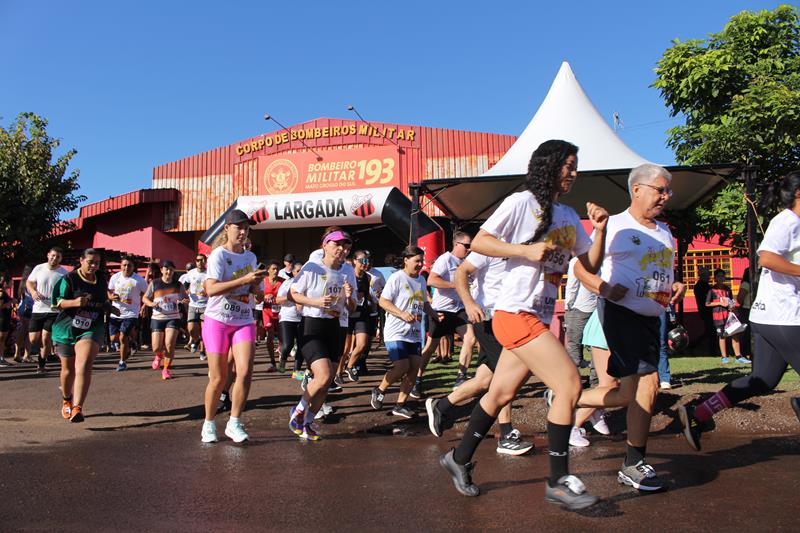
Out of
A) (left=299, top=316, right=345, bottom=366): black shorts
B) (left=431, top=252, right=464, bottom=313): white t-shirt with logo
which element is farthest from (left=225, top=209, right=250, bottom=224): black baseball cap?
(left=431, top=252, right=464, bottom=313): white t-shirt with logo

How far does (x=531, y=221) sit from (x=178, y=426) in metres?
4.77

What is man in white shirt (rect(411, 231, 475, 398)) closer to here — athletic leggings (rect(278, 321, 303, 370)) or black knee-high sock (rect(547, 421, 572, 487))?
athletic leggings (rect(278, 321, 303, 370))

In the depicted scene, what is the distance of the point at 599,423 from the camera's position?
639 cm

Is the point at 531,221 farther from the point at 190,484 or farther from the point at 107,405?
the point at 107,405

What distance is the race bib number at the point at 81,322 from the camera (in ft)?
23.1

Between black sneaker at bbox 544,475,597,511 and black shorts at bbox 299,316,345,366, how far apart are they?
291cm

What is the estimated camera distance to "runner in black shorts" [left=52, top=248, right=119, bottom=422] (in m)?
7.02

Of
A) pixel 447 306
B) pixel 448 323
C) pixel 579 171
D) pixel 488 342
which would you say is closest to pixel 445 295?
pixel 447 306

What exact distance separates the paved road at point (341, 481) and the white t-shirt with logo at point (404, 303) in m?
0.89

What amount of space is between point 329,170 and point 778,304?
70.5 feet

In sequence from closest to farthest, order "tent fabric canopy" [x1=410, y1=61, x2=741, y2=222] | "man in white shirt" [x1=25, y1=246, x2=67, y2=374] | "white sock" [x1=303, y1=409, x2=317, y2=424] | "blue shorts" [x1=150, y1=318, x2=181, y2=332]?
"white sock" [x1=303, y1=409, x2=317, y2=424]
"blue shorts" [x1=150, y1=318, x2=181, y2=332]
"man in white shirt" [x1=25, y1=246, x2=67, y2=374]
"tent fabric canopy" [x1=410, y1=61, x2=741, y2=222]

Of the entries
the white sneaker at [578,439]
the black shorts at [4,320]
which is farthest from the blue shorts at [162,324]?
the white sneaker at [578,439]

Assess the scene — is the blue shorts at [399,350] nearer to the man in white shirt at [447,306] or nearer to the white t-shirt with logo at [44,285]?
the man in white shirt at [447,306]

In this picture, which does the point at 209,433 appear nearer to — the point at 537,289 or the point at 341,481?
the point at 341,481
